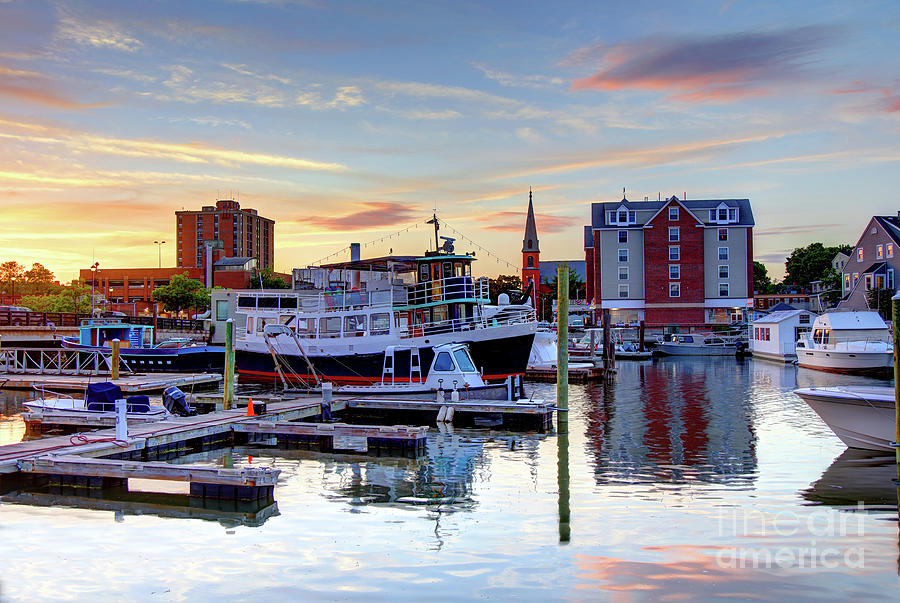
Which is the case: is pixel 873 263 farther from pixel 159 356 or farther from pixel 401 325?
pixel 159 356

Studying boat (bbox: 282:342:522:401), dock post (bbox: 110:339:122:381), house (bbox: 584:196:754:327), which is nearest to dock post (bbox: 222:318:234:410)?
boat (bbox: 282:342:522:401)

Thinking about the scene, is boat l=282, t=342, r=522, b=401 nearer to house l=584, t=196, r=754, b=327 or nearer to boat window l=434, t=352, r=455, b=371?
boat window l=434, t=352, r=455, b=371

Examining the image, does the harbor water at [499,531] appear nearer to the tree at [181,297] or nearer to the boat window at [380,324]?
the boat window at [380,324]

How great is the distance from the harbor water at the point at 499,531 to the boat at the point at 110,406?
3.63m

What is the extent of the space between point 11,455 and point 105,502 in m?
3.52

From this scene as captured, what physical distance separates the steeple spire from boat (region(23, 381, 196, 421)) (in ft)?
327

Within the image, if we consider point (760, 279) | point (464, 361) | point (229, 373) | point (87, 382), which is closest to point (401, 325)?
point (464, 361)

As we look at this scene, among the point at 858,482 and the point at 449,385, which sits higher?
the point at 449,385

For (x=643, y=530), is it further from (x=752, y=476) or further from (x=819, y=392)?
(x=819, y=392)

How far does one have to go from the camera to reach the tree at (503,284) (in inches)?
4437

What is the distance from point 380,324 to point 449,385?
6885 mm

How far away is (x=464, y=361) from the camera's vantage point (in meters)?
31.8

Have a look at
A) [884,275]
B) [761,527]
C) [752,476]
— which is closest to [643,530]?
[761,527]

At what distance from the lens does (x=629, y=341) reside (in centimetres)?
8275
